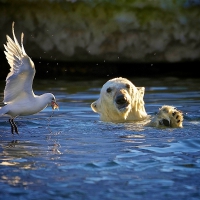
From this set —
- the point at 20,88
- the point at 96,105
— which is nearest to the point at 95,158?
the point at 20,88

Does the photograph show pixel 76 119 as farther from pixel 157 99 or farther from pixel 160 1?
pixel 160 1

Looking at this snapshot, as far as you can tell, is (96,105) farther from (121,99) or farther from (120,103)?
(121,99)

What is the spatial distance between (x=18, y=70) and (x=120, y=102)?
173cm

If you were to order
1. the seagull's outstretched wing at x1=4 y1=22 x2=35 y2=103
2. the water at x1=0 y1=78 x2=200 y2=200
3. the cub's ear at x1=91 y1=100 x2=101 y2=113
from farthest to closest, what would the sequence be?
1. the cub's ear at x1=91 y1=100 x2=101 y2=113
2. the seagull's outstretched wing at x1=4 y1=22 x2=35 y2=103
3. the water at x1=0 y1=78 x2=200 y2=200

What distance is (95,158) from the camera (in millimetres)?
6605

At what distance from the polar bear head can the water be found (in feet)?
0.64

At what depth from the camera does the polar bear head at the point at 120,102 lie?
8.87 meters

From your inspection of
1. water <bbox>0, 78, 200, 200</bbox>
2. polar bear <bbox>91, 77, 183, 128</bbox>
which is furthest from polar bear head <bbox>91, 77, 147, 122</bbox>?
water <bbox>0, 78, 200, 200</bbox>

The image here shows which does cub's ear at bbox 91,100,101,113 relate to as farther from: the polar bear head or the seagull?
the seagull

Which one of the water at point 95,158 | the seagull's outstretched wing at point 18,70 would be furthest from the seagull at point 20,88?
the water at point 95,158

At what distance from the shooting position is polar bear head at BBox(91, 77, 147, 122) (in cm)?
887

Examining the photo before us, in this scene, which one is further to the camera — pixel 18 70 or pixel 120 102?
pixel 120 102

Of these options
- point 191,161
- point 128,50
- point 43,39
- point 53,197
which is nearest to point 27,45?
point 43,39

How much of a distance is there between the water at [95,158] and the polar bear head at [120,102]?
0.64ft
